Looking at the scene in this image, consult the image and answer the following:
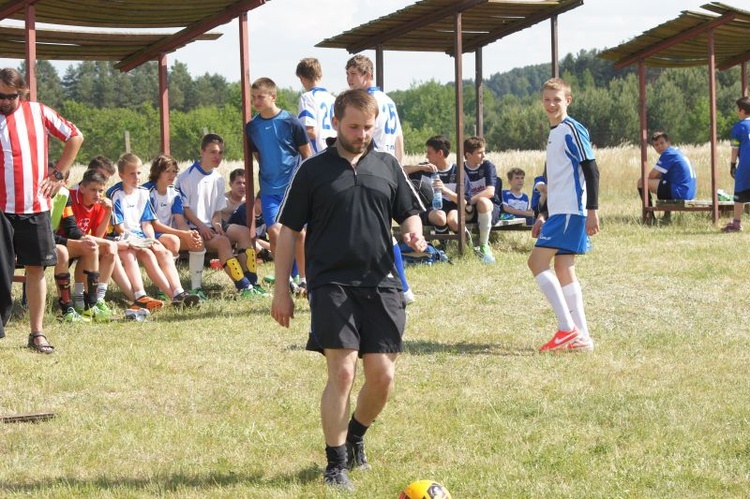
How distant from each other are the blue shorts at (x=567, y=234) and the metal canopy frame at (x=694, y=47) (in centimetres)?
880

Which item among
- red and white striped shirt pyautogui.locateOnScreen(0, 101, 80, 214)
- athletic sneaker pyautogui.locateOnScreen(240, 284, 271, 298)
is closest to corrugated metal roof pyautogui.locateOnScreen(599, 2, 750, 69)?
athletic sneaker pyautogui.locateOnScreen(240, 284, 271, 298)

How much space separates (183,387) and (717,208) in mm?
11315

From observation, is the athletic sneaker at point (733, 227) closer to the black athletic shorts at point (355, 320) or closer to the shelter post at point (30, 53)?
the shelter post at point (30, 53)

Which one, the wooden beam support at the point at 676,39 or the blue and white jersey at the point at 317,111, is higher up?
the wooden beam support at the point at 676,39

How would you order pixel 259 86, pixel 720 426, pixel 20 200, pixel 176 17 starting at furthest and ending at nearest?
pixel 176 17
pixel 259 86
pixel 20 200
pixel 720 426

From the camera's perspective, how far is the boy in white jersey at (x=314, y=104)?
34.1ft

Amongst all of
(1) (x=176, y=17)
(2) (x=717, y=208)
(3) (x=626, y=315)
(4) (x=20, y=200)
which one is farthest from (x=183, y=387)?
(2) (x=717, y=208)

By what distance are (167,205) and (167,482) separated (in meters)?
6.19

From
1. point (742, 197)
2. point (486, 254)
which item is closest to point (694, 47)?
point (742, 197)

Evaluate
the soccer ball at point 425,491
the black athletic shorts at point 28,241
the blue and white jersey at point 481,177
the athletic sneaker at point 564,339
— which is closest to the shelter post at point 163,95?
the blue and white jersey at point 481,177

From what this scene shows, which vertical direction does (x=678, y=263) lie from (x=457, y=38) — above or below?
below

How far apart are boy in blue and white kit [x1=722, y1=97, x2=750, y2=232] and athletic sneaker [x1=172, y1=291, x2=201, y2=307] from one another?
8443mm

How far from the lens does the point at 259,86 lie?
1017cm

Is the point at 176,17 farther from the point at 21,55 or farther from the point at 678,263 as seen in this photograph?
the point at 678,263
